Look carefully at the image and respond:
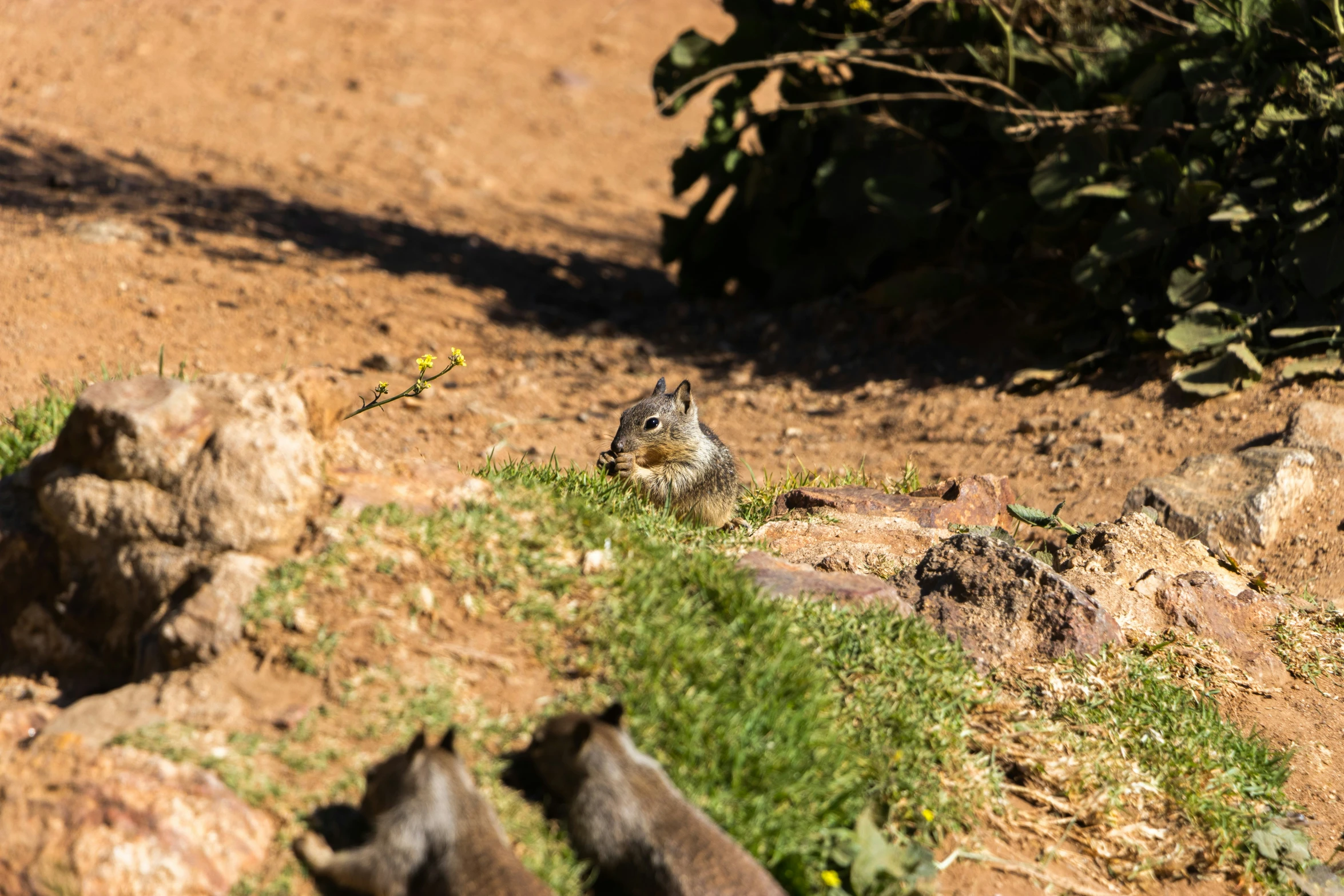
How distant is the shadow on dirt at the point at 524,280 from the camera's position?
7918 mm

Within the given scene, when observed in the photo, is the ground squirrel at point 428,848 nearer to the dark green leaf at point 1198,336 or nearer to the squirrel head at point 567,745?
the squirrel head at point 567,745

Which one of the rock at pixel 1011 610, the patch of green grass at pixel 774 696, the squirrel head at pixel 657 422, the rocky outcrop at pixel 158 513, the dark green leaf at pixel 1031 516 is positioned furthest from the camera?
the dark green leaf at pixel 1031 516

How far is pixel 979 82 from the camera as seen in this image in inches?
296

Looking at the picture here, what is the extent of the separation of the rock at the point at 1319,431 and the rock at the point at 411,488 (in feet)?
13.8

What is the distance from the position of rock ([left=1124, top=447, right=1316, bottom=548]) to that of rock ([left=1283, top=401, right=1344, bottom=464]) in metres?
0.09

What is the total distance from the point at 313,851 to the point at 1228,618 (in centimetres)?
359

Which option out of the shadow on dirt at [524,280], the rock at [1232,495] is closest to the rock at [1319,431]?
the rock at [1232,495]

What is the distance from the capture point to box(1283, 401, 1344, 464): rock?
18.1ft

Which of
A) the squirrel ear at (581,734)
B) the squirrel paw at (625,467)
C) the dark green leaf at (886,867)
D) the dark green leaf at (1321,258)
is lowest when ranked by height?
the dark green leaf at (886,867)

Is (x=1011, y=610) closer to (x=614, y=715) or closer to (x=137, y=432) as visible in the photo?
(x=614, y=715)

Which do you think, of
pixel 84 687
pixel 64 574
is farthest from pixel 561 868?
pixel 64 574

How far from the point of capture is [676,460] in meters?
4.93

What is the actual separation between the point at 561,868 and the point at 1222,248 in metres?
5.69

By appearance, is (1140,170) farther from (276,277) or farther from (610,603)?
(276,277)
